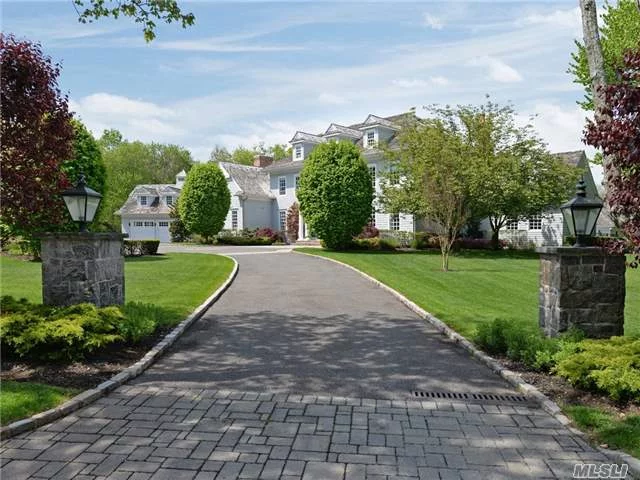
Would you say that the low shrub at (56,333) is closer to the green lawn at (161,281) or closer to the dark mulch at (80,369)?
the dark mulch at (80,369)

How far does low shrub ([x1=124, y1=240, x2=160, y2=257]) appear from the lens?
969 inches

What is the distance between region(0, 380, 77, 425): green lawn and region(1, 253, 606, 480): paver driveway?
0.30 m

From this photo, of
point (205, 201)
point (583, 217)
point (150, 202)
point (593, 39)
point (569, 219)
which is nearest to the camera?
point (583, 217)

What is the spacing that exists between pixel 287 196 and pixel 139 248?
1854 cm

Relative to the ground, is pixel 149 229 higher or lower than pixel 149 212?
lower

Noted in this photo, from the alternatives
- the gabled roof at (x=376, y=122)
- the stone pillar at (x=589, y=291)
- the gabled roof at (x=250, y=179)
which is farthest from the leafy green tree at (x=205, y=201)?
the stone pillar at (x=589, y=291)

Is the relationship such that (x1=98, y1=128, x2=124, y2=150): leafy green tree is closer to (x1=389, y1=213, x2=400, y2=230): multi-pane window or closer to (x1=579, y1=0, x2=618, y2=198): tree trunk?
(x1=389, y1=213, x2=400, y2=230): multi-pane window

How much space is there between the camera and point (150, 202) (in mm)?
52000

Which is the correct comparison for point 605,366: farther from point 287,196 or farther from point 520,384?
point 287,196

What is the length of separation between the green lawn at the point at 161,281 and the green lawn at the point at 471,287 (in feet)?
17.3

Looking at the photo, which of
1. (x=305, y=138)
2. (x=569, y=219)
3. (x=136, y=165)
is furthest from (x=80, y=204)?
(x=136, y=165)

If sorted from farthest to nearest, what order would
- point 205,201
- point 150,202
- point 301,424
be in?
point 150,202 → point 205,201 → point 301,424

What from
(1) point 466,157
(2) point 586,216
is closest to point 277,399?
(2) point 586,216

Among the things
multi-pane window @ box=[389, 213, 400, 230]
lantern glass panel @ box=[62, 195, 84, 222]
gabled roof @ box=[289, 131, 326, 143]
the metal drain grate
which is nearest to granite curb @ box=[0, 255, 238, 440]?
lantern glass panel @ box=[62, 195, 84, 222]
